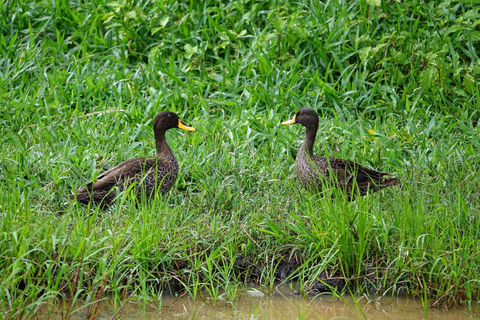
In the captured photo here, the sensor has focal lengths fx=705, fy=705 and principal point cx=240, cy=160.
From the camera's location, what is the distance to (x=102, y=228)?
5.15 meters

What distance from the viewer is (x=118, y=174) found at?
5.93 m

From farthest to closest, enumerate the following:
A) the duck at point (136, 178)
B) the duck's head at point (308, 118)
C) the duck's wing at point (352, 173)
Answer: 1. the duck's head at point (308, 118)
2. the duck's wing at point (352, 173)
3. the duck at point (136, 178)

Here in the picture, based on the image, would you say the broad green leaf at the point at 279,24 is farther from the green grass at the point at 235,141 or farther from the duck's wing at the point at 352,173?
the duck's wing at the point at 352,173

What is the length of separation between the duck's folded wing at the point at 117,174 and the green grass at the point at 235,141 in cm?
25

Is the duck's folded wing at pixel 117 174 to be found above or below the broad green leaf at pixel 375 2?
below

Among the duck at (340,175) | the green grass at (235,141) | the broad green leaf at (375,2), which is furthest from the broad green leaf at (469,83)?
the duck at (340,175)

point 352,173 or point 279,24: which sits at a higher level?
point 279,24

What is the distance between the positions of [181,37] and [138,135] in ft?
6.57

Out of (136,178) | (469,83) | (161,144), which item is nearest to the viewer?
(136,178)

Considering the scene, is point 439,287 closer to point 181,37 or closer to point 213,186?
point 213,186

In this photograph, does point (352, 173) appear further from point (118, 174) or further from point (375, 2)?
point (375, 2)

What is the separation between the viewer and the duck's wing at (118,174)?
19.2 ft

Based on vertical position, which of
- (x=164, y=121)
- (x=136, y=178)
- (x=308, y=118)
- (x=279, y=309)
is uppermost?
(x=308, y=118)

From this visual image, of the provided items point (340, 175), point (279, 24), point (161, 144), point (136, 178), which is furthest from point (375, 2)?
point (136, 178)
